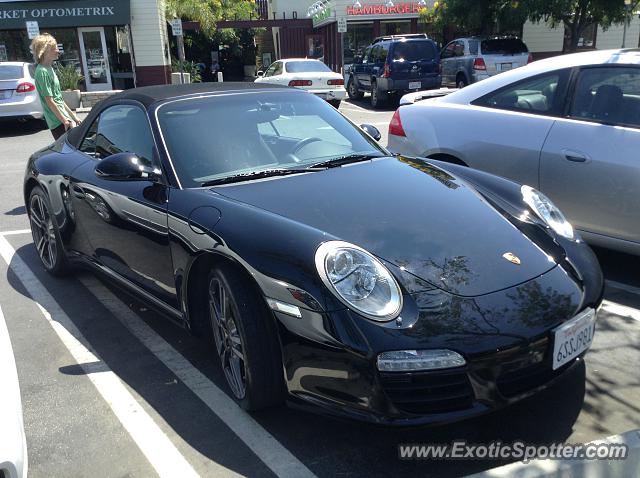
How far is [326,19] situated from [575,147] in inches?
1063

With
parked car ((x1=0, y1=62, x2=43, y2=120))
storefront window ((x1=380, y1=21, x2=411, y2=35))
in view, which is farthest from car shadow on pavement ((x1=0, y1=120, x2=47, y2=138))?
storefront window ((x1=380, y1=21, x2=411, y2=35))

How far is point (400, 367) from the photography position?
225cm

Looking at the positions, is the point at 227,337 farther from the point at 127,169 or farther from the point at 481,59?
the point at 481,59

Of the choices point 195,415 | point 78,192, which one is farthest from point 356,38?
point 195,415

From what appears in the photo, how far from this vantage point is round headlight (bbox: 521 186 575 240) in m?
3.10

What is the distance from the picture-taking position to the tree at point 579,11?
717 inches

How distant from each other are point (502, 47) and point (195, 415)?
644 inches

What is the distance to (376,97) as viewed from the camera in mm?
16500

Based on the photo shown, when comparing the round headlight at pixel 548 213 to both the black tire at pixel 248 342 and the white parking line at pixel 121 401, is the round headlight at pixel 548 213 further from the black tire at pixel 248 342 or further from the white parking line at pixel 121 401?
the white parking line at pixel 121 401

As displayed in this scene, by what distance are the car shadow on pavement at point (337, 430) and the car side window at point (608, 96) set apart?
189 centimetres

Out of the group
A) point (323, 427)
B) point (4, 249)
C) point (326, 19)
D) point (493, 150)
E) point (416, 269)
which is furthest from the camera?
point (326, 19)

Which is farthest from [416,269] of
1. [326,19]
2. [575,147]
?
[326,19]

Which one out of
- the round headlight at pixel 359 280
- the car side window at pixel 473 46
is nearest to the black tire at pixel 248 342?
the round headlight at pixel 359 280

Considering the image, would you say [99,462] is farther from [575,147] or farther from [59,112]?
[59,112]
